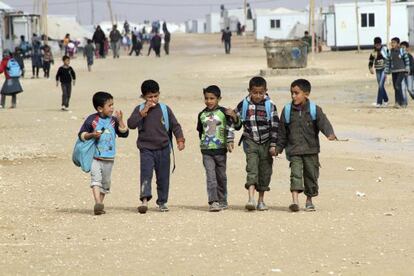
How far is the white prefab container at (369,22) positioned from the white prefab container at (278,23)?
23.1 meters

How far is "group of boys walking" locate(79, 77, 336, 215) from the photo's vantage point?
10.7 m

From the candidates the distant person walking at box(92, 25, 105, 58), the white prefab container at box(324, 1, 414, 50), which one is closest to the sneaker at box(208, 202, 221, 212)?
the white prefab container at box(324, 1, 414, 50)

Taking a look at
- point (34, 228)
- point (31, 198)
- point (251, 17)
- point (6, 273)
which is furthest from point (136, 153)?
point (251, 17)

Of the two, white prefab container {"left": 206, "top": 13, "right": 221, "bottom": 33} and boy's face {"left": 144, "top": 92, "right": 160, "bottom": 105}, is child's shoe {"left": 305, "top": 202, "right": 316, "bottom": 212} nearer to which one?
boy's face {"left": 144, "top": 92, "right": 160, "bottom": 105}

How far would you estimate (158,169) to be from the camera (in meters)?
11.0

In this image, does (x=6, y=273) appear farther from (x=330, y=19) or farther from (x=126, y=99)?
(x=330, y=19)

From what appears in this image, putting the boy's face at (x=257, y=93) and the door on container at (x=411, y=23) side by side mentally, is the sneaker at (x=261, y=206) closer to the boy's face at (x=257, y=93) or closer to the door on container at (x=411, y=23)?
the boy's face at (x=257, y=93)

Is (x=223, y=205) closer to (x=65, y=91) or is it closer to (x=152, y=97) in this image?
(x=152, y=97)

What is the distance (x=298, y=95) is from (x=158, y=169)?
5.09ft

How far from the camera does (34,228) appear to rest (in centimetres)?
987

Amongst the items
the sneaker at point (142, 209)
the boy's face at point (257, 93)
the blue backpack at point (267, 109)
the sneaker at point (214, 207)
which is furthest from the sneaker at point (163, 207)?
the boy's face at point (257, 93)

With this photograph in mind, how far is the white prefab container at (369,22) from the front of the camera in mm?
60625

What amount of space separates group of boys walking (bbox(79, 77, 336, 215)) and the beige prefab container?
28.5 metres

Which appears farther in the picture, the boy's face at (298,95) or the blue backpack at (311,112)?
the blue backpack at (311,112)
